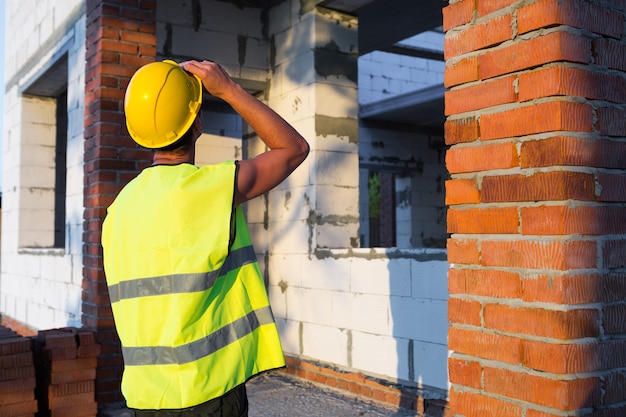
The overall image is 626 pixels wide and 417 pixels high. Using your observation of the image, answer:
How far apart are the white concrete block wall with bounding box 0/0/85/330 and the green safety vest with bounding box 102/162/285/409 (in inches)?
203

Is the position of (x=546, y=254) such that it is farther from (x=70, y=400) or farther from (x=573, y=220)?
(x=70, y=400)

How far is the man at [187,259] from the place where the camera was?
1.83m

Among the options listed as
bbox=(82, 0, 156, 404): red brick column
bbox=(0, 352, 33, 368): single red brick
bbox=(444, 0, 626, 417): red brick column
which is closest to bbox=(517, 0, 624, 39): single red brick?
bbox=(444, 0, 626, 417): red brick column

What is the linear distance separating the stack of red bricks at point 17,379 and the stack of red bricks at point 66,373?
16cm

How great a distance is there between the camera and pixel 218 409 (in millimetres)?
1863

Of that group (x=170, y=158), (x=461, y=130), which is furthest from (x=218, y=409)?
(x=461, y=130)

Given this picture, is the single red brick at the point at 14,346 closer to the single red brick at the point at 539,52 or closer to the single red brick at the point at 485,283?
the single red brick at the point at 485,283

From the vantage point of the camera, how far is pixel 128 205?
190cm

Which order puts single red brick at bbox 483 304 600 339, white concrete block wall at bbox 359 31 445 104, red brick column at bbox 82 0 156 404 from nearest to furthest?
single red brick at bbox 483 304 600 339
red brick column at bbox 82 0 156 404
white concrete block wall at bbox 359 31 445 104

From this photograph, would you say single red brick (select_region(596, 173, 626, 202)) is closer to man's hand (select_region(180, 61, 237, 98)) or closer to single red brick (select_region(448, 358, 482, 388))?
single red brick (select_region(448, 358, 482, 388))

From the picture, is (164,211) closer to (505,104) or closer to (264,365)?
(264,365)

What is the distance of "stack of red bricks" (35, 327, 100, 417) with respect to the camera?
4961 millimetres

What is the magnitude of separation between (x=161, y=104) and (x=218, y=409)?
2.71 feet

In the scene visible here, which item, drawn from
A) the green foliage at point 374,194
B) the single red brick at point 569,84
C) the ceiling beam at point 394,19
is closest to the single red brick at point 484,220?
the single red brick at point 569,84
